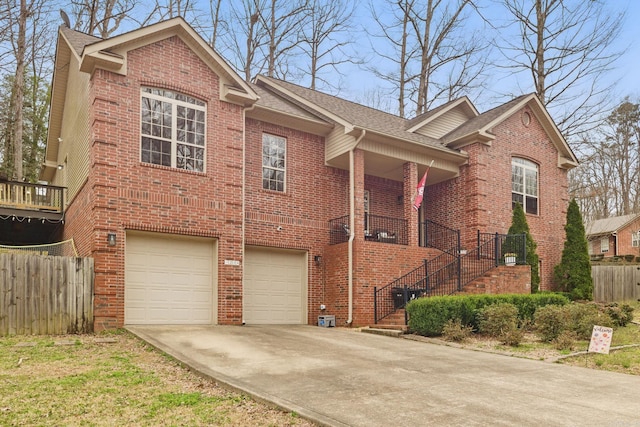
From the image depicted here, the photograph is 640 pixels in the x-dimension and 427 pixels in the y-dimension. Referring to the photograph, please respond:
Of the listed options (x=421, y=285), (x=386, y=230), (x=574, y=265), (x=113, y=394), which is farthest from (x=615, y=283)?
(x=113, y=394)

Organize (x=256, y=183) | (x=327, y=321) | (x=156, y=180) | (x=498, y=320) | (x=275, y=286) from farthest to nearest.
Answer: (x=275, y=286) < (x=256, y=183) < (x=327, y=321) < (x=156, y=180) < (x=498, y=320)

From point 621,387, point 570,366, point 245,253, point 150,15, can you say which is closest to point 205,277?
point 245,253

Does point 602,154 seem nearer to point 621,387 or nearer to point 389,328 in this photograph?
point 389,328

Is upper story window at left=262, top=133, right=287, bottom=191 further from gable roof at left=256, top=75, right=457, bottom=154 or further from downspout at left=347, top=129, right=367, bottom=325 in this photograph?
downspout at left=347, top=129, right=367, bottom=325

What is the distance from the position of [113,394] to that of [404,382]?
142 inches

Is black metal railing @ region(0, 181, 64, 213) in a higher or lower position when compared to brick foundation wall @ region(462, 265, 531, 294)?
higher

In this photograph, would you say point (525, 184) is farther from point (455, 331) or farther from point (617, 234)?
point (617, 234)

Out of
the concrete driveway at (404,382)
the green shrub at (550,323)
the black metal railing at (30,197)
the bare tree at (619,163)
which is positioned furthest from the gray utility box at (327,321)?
the bare tree at (619,163)

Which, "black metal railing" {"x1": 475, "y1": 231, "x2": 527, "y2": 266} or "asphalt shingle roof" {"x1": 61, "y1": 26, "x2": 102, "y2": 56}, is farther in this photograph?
"black metal railing" {"x1": 475, "y1": 231, "x2": 527, "y2": 266}

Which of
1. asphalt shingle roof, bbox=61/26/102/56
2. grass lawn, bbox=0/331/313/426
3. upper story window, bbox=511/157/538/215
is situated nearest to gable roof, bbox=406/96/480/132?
upper story window, bbox=511/157/538/215

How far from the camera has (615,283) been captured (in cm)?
2106

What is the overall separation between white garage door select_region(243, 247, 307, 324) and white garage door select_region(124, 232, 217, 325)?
1.58 meters

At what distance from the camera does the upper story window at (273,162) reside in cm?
1577

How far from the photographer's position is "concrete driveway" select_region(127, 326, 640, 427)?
5.45 metres
